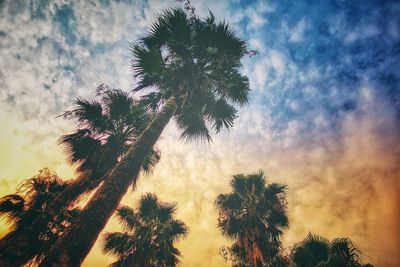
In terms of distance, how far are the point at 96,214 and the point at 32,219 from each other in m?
7.48

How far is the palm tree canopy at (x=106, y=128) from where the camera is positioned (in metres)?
8.74

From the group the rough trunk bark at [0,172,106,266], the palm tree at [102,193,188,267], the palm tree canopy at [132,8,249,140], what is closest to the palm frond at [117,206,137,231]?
the palm tree at [102,193,188,267]

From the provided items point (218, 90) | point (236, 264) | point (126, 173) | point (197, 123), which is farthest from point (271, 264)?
point (126, 173)

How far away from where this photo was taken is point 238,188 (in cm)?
1357

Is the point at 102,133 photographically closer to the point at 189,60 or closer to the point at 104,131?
the point at 104,131

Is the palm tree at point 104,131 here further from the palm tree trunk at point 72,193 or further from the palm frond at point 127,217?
the palm frond at point 127,217

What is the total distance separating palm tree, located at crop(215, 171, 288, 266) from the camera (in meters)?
10.8

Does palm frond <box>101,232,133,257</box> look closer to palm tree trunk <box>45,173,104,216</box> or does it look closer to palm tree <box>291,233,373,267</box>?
palm tree trunk <box>45,173,104,216</box>

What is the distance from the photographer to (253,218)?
1180cm

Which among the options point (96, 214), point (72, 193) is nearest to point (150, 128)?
point (96, 214)

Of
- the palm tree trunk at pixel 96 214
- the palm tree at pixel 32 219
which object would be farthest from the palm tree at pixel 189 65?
the palm tree at pixel 32 219

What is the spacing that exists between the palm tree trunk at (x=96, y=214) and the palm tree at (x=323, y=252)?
9.56 metres

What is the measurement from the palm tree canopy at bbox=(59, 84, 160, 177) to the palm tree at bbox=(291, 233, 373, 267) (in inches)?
392

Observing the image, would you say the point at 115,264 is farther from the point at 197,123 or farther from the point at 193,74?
the point at 193,74
